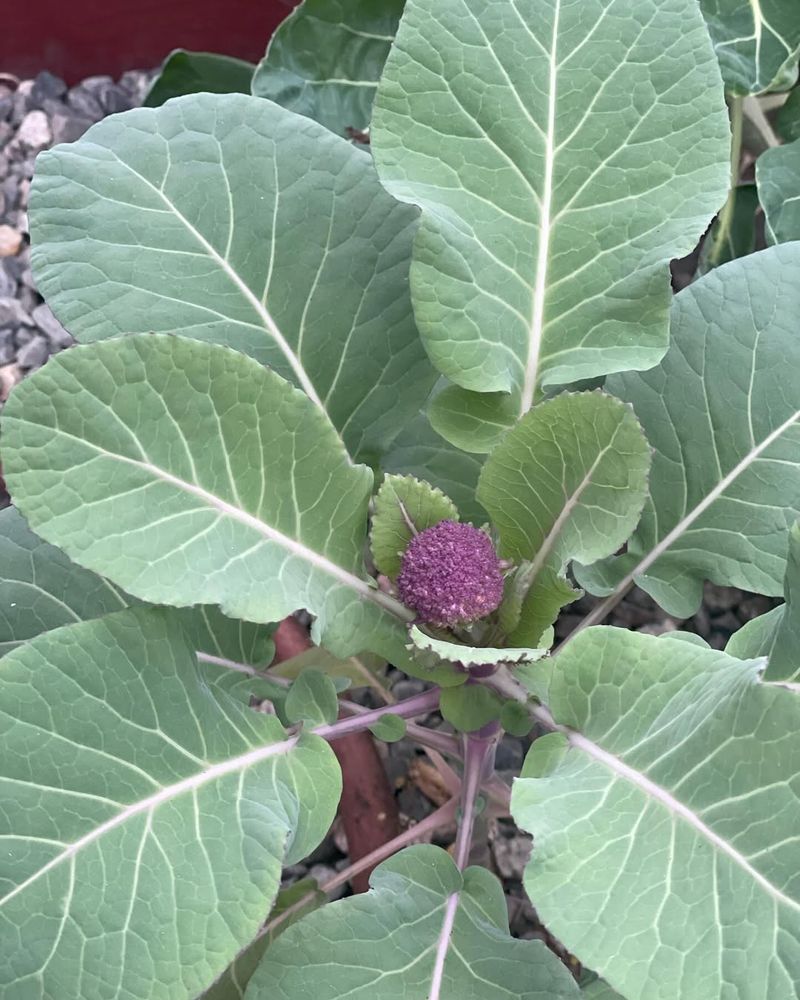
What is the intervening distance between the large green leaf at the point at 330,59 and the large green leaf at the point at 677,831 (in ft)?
2.42

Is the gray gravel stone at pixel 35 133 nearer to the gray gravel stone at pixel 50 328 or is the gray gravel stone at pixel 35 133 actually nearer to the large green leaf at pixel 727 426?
the gray gravel stone at pixel 50 328

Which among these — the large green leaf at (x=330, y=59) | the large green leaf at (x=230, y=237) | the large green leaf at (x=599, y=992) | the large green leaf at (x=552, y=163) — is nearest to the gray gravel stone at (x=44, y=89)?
the large green leaf at (x=330, y=59)

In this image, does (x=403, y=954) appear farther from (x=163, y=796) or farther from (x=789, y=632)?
(x=789, y=632)

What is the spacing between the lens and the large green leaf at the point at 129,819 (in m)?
0.49

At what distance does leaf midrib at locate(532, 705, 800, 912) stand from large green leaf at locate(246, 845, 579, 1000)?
13cm

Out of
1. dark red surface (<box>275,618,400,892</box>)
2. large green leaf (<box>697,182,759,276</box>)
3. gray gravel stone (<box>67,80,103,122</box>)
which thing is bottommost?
dark red surface (<box>275,618,400,892</box>)

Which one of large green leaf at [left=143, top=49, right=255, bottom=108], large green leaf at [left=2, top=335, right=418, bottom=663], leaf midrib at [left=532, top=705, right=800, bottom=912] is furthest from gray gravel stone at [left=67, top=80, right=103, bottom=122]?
leaf midrib at [left=532, top=705, right=800, bottom=912]

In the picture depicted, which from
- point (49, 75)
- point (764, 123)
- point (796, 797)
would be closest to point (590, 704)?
point (796, 797)

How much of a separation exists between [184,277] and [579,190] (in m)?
0.28

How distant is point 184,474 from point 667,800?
0.32m

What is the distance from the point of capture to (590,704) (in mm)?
582

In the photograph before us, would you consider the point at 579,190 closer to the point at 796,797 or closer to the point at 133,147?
the point at 133,147

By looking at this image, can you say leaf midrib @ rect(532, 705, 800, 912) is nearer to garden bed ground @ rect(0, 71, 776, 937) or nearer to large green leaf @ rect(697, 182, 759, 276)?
garden bed ground @ rect(0, 71, 776, 937)

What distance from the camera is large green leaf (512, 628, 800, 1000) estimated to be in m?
0.45
